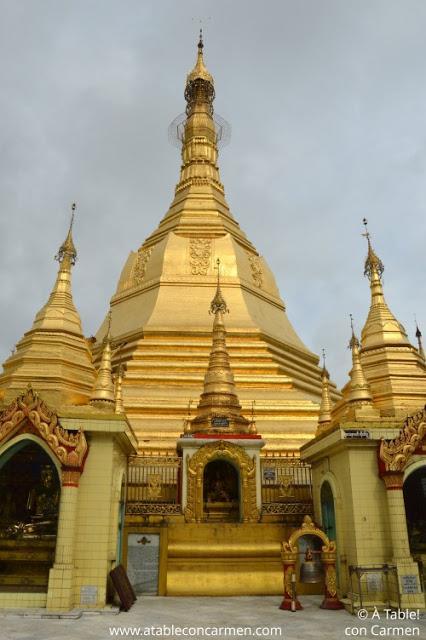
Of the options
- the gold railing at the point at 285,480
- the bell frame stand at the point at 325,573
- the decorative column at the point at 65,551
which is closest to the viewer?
the decorative column at the point at 65,551

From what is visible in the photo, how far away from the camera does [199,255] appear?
2323cm

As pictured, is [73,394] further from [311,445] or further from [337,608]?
[337,608]

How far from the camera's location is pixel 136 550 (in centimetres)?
1112

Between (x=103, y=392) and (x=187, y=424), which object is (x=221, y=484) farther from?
(x=103, y=392)

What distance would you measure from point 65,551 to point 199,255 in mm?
15657

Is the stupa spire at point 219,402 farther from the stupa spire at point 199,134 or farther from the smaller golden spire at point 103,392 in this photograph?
the stupa spire at point 199,134

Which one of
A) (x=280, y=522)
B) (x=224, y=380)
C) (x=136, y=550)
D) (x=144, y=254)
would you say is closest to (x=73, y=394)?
(x=224, y=380)

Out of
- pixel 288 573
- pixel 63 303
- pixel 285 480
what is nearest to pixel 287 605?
pixel 288 573

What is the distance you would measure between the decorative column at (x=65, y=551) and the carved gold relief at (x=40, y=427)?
37cm

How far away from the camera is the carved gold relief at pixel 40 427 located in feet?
31.5

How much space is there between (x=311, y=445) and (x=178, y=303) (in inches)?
405

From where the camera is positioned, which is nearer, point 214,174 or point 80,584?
point 80,584

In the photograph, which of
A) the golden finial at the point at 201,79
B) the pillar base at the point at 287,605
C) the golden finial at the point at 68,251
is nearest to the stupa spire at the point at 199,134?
the golden finial at the point at 201,79

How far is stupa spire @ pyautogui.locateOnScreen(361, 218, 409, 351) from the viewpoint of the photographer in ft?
54.8
